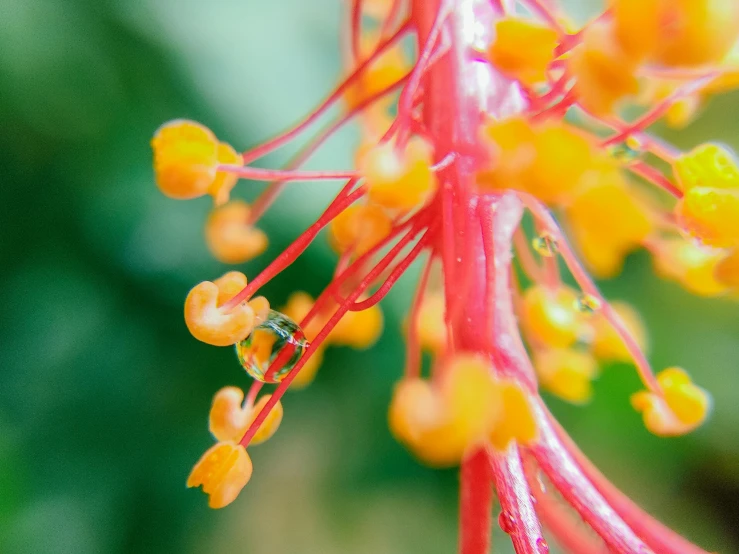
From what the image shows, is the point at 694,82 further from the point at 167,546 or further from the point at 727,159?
the point at 167,546

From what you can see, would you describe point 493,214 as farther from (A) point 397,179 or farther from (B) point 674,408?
(B) point 674,408

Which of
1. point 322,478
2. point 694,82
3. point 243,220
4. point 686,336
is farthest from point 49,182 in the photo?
point 686,336

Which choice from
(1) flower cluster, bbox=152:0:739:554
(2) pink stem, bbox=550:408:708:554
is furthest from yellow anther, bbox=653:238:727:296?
(2) pink stem, bbox=550:408:708:554

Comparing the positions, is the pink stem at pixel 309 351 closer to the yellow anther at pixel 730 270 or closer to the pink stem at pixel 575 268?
the pink stem at pixel 575 268

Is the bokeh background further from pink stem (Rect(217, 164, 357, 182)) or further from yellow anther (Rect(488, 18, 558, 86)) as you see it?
yellow anther (Rect(488, 18, 558, 86))

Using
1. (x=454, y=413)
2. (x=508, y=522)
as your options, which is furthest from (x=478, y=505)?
(x=454, y=413)
